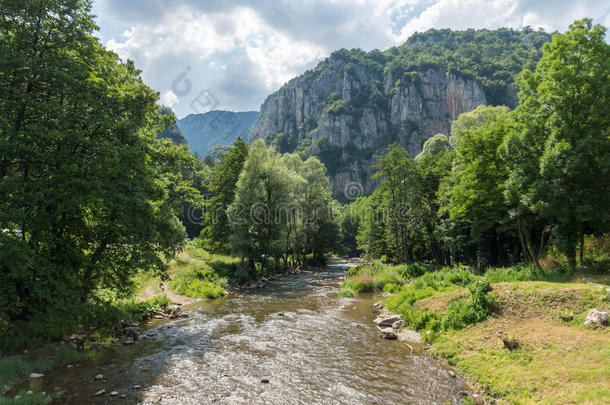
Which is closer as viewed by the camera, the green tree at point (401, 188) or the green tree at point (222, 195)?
the green tree at point (401, 188)

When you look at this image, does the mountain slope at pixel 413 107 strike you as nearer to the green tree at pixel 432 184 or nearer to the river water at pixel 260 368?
the green tree at pixel 432 184

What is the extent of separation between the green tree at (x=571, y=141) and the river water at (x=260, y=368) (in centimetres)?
1200

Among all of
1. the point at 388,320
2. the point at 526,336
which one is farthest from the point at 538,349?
the point at 388,320

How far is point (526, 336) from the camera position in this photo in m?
10.8

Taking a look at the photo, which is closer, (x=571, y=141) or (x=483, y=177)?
(x=571, y=141)

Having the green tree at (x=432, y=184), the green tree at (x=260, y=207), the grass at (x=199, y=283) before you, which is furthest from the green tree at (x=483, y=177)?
the grass at (x=199, y=283)

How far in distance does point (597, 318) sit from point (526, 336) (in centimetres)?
221

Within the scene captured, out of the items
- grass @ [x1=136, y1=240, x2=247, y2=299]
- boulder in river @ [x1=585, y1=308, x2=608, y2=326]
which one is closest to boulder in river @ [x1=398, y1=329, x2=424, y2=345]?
boulder in river @ [x1=585, y1=308, x2=608, y2=326]

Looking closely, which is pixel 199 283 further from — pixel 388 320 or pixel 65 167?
pixel 65 167

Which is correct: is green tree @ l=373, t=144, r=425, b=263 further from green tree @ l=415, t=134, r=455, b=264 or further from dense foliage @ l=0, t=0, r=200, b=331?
dense foliage @ l=0, t=0, r=200, b=331

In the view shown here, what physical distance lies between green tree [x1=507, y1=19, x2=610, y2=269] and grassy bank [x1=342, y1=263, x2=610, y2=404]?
3.60m

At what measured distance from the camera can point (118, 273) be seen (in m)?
13.7

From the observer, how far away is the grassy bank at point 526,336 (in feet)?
26.2

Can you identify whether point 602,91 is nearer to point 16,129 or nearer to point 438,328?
point 438,328
